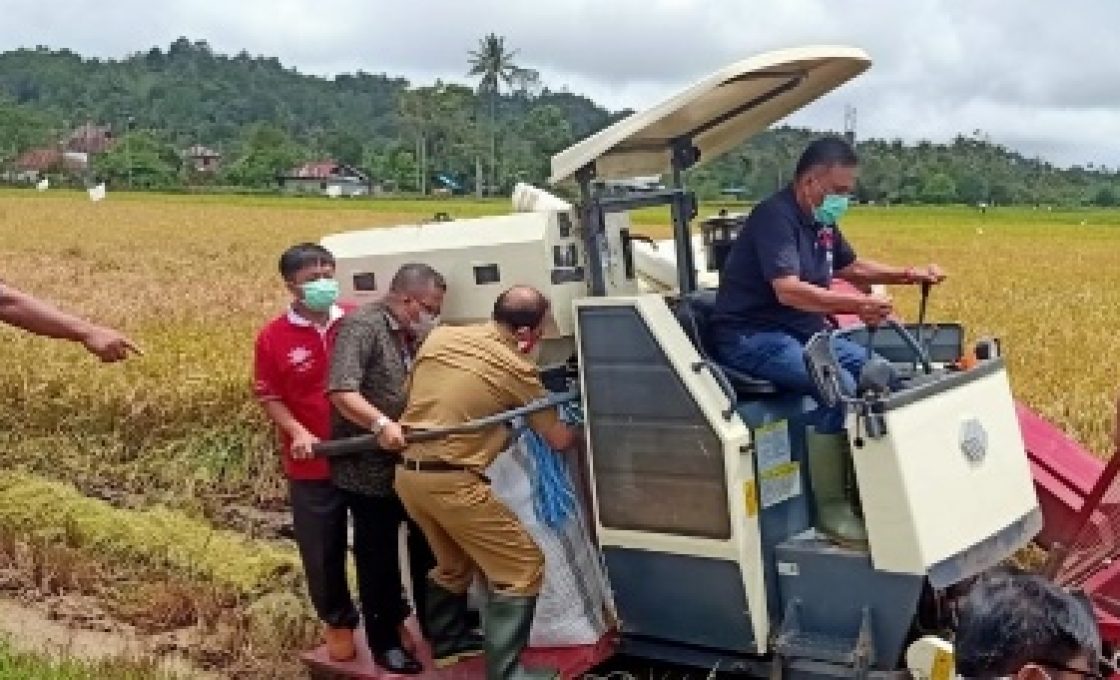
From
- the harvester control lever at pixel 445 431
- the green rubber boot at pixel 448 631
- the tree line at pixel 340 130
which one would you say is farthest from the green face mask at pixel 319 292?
the tree line at pixel 340 130

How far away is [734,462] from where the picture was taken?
16.5 ft

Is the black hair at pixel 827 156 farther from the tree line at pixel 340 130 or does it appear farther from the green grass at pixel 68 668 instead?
the tree line at pixel 340 130

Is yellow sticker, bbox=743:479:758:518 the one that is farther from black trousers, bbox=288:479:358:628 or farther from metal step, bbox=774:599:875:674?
black trousers, bbox=288:479:358:628

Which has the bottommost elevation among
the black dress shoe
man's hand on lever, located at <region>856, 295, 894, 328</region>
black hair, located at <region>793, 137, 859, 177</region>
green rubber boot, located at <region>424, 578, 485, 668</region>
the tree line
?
the black dress shoe

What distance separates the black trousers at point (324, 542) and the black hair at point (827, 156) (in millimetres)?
2199

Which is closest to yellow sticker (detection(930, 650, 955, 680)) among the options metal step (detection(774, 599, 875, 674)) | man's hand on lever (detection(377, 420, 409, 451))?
metal step (detection(774, 599, 875, 674))

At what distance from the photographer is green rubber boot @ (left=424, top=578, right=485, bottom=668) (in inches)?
231

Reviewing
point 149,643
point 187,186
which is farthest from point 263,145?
point 149,643

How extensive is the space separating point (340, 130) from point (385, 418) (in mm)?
135728

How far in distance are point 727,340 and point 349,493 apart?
62.8 inches

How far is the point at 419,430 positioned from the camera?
538cm

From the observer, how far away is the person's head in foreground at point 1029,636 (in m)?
2.24

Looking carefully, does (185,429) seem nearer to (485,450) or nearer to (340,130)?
(485,450)

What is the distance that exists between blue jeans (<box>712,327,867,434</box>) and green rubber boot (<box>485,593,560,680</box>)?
117 centimetres
